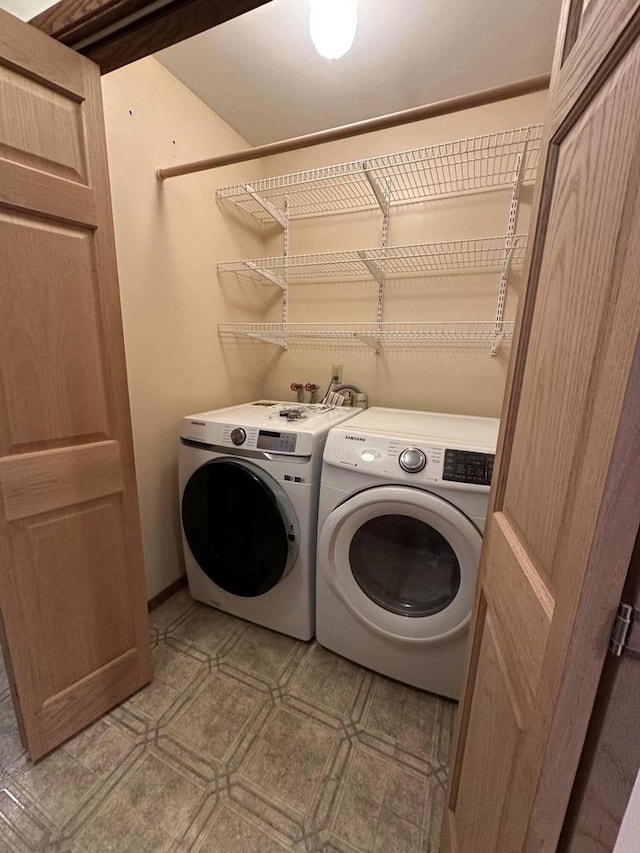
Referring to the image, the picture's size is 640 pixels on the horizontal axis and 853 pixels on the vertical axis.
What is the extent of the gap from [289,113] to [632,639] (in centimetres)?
226

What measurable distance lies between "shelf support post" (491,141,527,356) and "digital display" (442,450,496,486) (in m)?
0.82

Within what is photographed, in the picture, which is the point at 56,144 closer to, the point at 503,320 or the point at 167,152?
the point at 167,152

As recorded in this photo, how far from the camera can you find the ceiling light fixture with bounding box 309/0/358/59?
0.99 meters

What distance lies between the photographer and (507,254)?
1.53 metres

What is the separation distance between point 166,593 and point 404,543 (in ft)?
4.15

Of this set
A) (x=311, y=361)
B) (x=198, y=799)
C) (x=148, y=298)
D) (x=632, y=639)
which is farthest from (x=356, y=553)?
(x=148, y=298)

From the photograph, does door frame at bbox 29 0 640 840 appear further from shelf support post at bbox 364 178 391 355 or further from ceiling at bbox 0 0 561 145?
shelf support post at bbox 364 178 391 355

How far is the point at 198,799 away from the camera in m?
0.98

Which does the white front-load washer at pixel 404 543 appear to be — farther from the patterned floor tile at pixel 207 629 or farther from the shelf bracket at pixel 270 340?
the shelf bracket at pixel 270 340

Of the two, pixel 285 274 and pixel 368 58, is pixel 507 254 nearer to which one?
pixel 368 58

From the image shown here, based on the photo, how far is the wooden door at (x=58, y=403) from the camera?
834 millimetres

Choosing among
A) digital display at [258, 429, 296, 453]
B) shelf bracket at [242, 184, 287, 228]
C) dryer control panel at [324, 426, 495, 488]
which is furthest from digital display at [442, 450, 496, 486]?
shelf bracket at [242, 184, 287, 228]

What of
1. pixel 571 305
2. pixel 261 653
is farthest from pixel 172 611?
pixel 571 305

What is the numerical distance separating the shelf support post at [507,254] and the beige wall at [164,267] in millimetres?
1396
